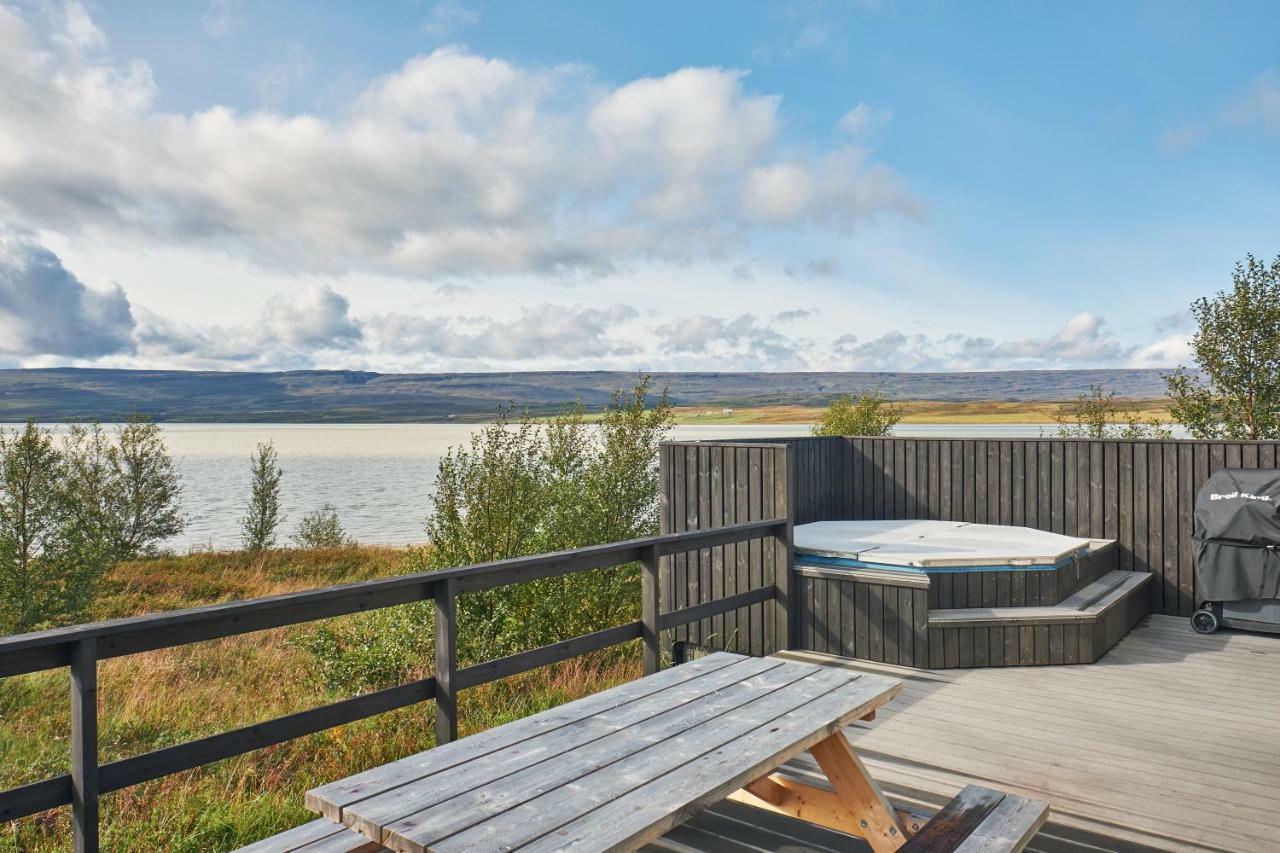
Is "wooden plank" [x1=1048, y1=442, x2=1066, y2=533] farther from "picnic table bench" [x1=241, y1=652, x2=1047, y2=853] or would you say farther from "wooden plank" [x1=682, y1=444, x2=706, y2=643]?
"picnic table bench" [x1=241, y1=652, x2=1047, y2=853]

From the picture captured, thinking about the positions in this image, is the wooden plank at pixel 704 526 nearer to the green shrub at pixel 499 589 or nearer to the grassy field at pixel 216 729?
the grassy field at pixel 216 729

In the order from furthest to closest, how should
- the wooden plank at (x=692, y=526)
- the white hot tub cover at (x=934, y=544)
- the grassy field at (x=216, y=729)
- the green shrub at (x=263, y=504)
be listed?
the green shrub at (x=263, y=504) < the wooden plank at (x=692, y=526) < the white hot tub cover at (x=934, y=544) < the grassy field at (x=216, y=729)

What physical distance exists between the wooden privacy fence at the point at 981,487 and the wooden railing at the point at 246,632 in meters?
2.03

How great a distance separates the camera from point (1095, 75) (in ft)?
56.6

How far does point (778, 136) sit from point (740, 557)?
11.5 metres

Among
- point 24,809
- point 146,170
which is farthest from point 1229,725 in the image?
point 146,170

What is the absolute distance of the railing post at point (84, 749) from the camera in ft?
6.79

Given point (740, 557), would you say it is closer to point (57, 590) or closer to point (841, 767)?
point (841, 767)

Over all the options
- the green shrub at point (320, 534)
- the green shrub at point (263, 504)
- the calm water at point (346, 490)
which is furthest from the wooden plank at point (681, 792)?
the green shrub at point (263, 504)

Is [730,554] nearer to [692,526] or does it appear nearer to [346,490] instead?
[692,526]

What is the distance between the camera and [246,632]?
229 centimetres

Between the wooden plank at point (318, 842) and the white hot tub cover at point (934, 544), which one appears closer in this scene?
the wooden plank at point (318, 842)

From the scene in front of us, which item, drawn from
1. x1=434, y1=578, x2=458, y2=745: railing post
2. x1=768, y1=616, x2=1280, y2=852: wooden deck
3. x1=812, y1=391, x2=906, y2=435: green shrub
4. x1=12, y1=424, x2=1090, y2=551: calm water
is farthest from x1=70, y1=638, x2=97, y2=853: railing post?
x1=812, y1=391, x2=906, y2=435: green shrub

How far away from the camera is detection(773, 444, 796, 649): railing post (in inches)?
206
